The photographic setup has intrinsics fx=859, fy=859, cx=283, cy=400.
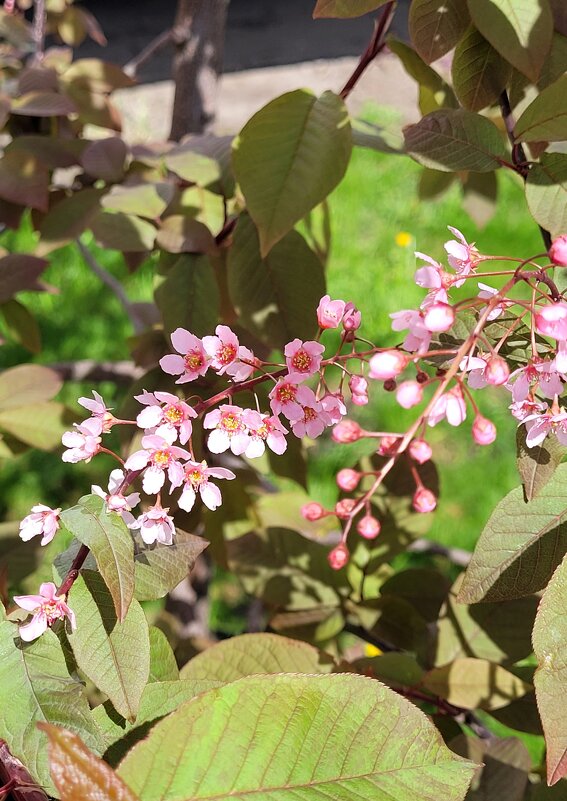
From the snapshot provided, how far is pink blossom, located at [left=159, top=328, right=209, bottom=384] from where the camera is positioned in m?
0.60

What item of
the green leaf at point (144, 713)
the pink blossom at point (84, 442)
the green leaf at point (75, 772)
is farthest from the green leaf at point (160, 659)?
the green leaf at point (75, 772)

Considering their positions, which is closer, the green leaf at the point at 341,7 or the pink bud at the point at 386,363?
the pink bud at the point at 386,363

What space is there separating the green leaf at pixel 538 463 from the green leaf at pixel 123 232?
50cm

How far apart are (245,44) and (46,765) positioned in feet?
13.3

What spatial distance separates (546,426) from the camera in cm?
56

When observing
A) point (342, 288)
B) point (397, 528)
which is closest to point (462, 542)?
point (342, 288)

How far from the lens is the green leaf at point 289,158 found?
741mm

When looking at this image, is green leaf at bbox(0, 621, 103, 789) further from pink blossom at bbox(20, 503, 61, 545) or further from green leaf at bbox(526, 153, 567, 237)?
green leaf at bbox(526, 153, 567, 237)

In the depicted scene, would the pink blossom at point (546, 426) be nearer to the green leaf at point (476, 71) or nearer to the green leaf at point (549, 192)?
the green leaf at point (549, 192)

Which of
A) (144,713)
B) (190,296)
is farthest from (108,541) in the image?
(190,296)

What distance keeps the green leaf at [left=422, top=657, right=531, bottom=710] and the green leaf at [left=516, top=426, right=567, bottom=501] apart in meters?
0.27

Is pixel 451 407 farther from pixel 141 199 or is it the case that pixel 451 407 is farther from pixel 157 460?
pixel 141 199

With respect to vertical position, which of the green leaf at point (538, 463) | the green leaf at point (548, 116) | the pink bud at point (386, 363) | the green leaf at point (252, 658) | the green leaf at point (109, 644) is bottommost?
the green leaf at point (252, 658)

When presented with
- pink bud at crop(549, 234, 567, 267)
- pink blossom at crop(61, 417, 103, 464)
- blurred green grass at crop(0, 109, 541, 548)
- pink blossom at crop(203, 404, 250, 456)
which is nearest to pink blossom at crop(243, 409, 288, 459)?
pink blossom at crop(203, 404, 250, 456)
